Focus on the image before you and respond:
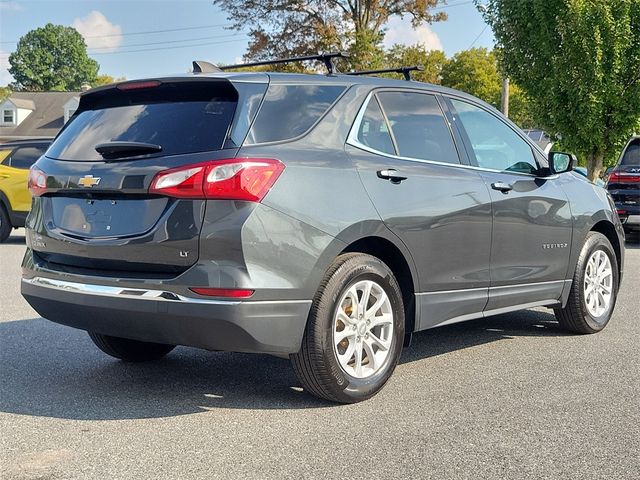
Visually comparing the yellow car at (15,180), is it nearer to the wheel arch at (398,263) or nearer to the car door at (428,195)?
the car door at (428,195)

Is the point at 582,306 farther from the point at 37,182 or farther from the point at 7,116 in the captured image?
the point at 7,116

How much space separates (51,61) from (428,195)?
11337cm

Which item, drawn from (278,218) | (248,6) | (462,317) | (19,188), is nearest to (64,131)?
(278,218)

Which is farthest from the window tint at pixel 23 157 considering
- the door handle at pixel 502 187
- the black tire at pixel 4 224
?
the door handle at pixel 502 187

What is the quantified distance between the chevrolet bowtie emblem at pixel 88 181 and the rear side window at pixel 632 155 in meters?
12.2

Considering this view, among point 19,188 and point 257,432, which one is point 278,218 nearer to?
point 257,432

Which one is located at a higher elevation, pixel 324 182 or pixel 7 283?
pixel 324 182

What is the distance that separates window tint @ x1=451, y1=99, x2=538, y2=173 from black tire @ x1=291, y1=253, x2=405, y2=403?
4.64 feet

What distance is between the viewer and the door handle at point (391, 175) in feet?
14.3

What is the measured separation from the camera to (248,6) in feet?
122

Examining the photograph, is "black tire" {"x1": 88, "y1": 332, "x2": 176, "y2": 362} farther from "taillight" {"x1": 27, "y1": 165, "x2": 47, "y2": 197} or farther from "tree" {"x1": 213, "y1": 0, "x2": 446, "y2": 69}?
"tree" {"x1": 213, "y1": 0, "x2": 446, "y2": 69}

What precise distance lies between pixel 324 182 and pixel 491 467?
1612 millimetres

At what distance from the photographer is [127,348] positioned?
499 centimetres

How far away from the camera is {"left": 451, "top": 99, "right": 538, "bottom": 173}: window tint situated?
17.3 ft
